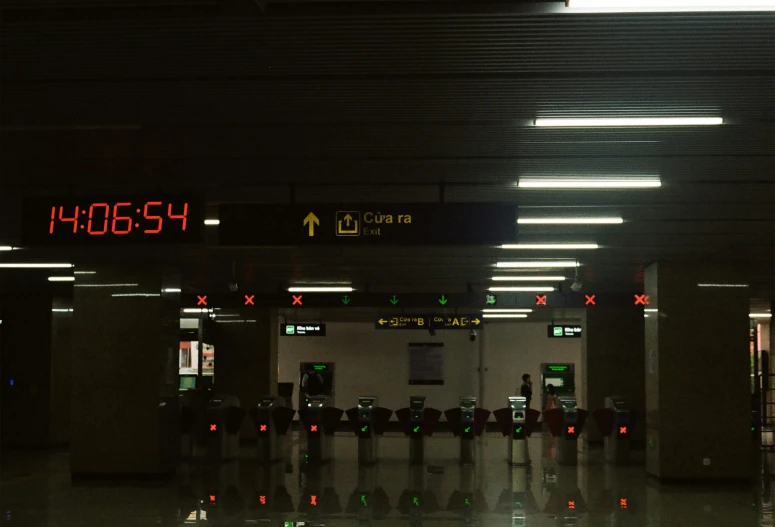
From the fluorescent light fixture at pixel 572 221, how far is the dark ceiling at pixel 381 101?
33 centimetres

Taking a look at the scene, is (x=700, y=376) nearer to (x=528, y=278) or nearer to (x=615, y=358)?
(x=528, y=278)

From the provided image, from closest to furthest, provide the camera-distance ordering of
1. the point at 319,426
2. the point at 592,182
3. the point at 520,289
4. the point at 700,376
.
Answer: the point at 592,182 → the point at 700,376 → the point at 319,426 → the point at 520,289

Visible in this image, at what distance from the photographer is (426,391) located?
102 ft

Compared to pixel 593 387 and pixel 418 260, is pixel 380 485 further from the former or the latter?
pixel 593 387

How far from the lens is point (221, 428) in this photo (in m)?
17.9

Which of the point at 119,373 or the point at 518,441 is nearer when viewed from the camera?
the point at 119,373

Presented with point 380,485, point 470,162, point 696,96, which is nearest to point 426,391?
point 380,485

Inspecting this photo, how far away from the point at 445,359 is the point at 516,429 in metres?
13.8

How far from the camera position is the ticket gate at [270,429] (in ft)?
57.1

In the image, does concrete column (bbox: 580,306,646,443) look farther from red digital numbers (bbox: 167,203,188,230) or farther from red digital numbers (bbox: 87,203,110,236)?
red digital numbers (bbox: 87,203,110,236)

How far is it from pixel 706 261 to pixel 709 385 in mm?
1852

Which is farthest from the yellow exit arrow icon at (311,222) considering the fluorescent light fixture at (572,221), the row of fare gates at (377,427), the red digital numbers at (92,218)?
the row of fare gates at (377,427)

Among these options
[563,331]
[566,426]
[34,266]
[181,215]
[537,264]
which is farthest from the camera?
[563,331]

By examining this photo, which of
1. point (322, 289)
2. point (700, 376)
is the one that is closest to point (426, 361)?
point (322, 289)
